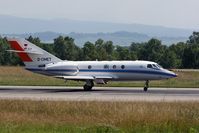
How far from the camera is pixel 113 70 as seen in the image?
40719 mm

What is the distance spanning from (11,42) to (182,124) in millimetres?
27117

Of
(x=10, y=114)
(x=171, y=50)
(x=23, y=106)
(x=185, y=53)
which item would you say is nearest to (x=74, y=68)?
(x=23, y=106)

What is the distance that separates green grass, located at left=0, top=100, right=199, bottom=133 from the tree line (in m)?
88.2

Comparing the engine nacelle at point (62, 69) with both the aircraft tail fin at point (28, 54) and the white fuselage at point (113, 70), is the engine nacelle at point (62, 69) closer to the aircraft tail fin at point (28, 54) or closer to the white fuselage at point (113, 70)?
the white fuselage at point (113, 70)

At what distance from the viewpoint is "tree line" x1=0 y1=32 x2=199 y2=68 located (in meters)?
116

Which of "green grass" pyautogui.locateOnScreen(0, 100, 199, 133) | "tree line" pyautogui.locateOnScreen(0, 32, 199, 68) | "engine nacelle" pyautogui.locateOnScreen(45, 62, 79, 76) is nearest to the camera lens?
"green grass" pyautogui.locateOnScreen(0, 100, 199, 133)

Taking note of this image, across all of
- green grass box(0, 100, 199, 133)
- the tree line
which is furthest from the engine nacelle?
the tree line

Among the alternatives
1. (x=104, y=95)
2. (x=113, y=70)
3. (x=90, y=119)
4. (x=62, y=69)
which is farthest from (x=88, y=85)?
(x=90, y=119)

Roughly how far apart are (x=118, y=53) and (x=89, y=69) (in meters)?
88.1

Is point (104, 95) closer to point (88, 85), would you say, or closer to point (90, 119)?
point (88, 85)

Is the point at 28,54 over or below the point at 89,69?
over

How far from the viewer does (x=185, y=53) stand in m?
117

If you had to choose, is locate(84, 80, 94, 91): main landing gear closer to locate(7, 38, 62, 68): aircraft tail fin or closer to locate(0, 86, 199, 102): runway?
locate(0, 86, 199, 102): runway

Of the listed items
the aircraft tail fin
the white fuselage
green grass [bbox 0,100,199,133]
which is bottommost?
green grass [bbox 0,100,199,133]
